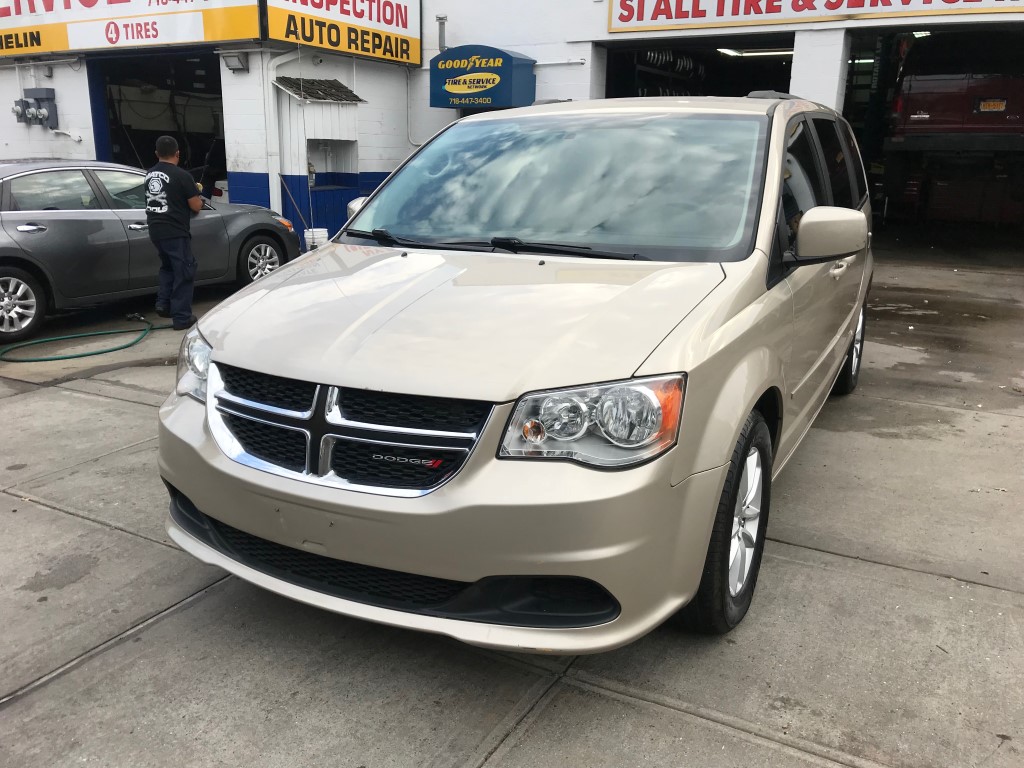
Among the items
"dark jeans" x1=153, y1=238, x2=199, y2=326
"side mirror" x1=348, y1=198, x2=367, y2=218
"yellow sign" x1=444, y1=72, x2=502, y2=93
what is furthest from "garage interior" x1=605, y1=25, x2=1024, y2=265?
"side mirror" x1=348, y1=198, x2=367, y2=218

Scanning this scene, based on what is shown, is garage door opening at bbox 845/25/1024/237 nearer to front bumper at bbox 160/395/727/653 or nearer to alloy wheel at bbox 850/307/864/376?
alloy wheel at bbox 850/307/864/376

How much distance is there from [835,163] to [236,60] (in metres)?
10.0

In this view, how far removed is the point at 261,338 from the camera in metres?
2.70

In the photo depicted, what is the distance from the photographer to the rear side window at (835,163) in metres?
4.29

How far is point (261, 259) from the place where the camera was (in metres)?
9.38

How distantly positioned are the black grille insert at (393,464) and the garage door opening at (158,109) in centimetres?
1251

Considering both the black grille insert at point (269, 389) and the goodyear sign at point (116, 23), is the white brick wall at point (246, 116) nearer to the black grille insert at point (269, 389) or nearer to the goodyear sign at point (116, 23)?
the goodyear sign at point (116, 23)

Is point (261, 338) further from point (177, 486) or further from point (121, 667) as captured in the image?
point (121, 667)

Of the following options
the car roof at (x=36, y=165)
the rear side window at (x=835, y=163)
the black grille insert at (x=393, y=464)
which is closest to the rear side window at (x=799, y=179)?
the rear side window at (x=835, y=163)

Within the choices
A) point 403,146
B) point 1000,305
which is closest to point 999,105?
point 1000,305

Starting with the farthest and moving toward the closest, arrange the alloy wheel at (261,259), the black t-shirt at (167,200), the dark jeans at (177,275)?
1. the alloy wheel at (261,259)
2. the dark jeans at (177,275)
3. the black t-shirt at (167,200)

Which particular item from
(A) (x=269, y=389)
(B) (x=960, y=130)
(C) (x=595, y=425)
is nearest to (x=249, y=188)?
(A) (x=269, y=389)

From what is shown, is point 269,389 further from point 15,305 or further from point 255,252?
point 255,252

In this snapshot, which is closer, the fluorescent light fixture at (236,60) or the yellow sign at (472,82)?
the fluorescent light fixture at (236,60)
